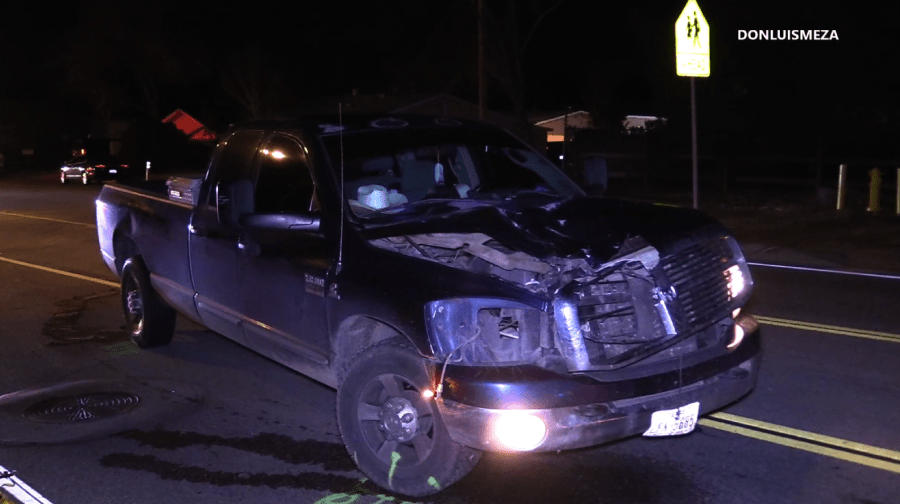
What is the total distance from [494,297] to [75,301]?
24.4ft

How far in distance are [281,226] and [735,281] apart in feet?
8.19

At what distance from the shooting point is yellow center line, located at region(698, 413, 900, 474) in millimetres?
5605

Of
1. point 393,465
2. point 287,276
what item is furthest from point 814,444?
point 287,276

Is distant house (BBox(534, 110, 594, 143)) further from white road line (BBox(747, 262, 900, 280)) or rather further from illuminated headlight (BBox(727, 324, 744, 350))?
illuminated headlight (BBox(727, 324, 744, 350))

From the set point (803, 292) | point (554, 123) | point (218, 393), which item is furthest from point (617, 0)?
point (218, 393)

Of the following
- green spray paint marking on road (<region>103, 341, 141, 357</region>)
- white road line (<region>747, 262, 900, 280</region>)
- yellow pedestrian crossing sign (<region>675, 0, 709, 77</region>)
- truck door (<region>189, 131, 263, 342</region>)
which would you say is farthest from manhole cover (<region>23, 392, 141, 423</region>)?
yellow pedestrian crossing sign (<region>675, 0, 709, 77</region>)

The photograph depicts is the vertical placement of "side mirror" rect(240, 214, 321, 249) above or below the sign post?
below

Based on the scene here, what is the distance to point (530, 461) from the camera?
5.71 m

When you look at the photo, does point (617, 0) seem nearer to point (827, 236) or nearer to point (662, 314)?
point (827, 236)

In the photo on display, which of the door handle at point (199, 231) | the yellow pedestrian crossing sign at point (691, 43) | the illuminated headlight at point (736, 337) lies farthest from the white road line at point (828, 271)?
the door handle at point (199, 231)

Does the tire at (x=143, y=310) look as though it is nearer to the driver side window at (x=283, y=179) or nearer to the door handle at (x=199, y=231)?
the door handle at (x=199, y=231)

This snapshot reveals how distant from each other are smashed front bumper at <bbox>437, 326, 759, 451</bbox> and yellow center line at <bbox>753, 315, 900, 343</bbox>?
14.1 feet

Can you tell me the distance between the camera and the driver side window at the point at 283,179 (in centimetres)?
643

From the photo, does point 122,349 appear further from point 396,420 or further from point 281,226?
point 396,420
